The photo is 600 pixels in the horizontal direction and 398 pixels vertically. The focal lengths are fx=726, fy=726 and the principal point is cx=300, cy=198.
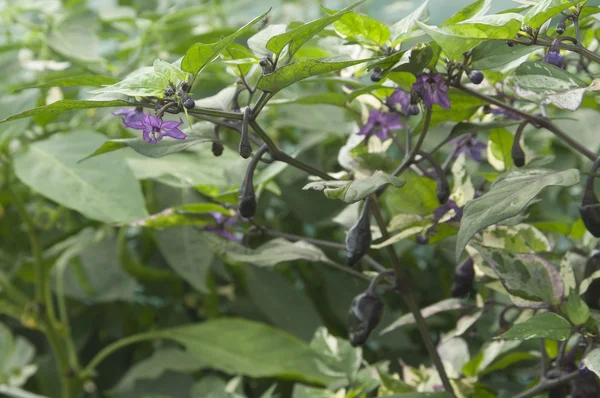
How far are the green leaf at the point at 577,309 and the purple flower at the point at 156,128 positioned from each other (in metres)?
0.20

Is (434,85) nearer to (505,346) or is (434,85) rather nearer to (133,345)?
(505,346)

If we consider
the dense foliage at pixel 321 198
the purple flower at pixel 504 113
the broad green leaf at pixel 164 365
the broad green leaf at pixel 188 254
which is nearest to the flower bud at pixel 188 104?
the dense foliage at pixel 321 198

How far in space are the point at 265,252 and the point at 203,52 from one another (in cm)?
18

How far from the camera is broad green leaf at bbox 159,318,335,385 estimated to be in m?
0.70

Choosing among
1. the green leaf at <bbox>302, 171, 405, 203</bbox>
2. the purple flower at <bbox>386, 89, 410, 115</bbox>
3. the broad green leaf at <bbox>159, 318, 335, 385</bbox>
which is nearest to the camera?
the green leaf at <bbox>302, 171, 405, 203</bbox>

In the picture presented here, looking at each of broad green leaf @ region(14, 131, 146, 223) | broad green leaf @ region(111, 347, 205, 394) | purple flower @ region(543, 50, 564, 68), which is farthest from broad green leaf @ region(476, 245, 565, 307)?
broad green leaf @ region(111, 347, 205, 394)

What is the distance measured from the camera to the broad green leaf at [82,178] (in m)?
0.57

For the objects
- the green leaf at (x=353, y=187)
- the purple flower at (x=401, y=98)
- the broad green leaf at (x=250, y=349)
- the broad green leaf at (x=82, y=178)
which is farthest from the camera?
the broad green leaf at (x=250, y=349)

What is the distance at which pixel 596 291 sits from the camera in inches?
16.5

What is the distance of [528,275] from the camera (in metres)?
0.39

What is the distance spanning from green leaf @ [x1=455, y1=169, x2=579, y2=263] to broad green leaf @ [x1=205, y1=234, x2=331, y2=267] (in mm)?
157

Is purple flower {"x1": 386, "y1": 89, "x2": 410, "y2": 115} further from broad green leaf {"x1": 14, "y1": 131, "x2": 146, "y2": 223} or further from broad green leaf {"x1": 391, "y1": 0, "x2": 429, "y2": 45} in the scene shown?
broad green leaf {"x1": 14, "y1": 131, "x2": 146, "y2": 223}

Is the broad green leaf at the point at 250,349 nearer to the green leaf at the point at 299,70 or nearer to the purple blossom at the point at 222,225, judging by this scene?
the purple blossom at the point at 222,225

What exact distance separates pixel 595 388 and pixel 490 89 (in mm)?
187
